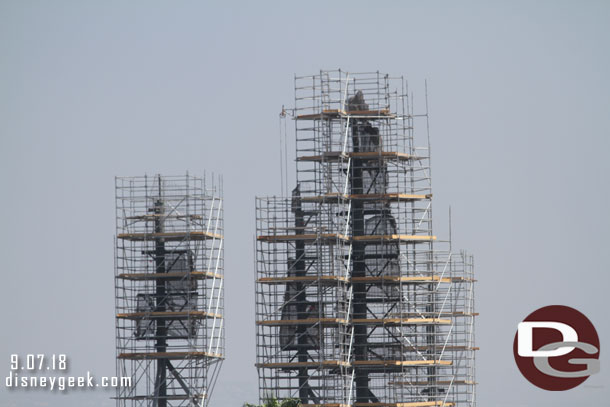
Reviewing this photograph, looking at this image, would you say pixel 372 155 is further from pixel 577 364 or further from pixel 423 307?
pixel 577 364

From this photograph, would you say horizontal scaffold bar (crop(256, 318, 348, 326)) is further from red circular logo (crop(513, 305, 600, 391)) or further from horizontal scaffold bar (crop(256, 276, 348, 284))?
red circular logo (crop(513, 305, 600, 391))

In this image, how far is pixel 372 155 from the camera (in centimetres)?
12394

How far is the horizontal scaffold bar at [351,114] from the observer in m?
124

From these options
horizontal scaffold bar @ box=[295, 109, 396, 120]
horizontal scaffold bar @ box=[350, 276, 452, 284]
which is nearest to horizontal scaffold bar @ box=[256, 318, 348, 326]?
horizontal scaffold bar @ box=[350, 276, 452, 284]

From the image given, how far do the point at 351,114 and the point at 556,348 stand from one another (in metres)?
34.3

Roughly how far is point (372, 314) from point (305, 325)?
490 cm

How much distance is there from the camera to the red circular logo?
95.8 meters

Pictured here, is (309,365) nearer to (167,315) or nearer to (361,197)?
(167,315)

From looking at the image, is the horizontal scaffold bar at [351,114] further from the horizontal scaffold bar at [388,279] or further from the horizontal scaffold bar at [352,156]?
the horizontal scaffold bar at [388,279]

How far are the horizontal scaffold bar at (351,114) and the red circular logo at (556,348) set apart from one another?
30.0 meters

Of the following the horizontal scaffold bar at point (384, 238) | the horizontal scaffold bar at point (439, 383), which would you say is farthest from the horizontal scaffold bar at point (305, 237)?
the horizontal scaffold bar at point (439, 383)

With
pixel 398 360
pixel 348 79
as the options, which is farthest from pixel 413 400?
pixel 348 79

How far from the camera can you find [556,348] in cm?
9650

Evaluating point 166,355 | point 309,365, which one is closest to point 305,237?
point 309,365
